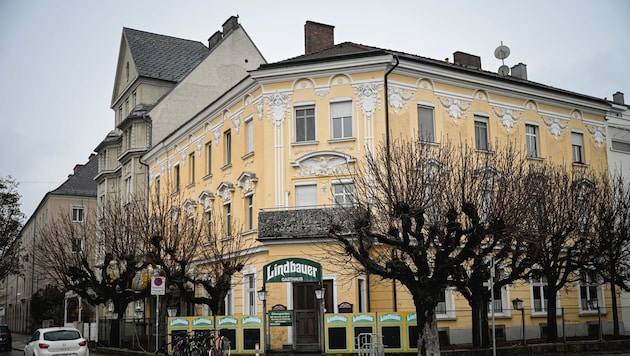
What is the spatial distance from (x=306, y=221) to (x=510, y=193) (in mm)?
8171

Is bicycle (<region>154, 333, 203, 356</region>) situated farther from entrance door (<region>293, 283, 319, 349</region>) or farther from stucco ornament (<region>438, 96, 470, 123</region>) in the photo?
stucco ornament (<region>438, 96, 470, 123</region>)

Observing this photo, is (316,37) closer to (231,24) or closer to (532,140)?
(532,140)

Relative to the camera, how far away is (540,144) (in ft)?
106

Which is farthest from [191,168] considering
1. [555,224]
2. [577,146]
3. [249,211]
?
[577,146]

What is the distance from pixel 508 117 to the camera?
31.5 meters

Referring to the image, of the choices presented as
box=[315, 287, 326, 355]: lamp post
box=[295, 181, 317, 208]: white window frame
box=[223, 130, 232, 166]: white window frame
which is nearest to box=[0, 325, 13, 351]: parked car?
box=[223, 130, 232, 166]: white window frame

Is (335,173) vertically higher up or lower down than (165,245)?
higher up

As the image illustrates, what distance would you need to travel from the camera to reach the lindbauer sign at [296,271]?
940 inches

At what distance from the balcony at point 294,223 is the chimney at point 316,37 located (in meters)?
9.53

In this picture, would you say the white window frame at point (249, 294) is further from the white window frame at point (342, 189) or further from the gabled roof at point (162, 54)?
the gabled roof at point (162, 54)

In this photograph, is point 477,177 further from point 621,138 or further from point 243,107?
point 621,138

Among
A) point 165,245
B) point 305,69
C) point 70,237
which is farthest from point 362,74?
point 70,237

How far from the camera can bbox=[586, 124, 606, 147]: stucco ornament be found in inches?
1367

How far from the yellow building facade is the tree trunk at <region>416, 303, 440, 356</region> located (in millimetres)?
2491
